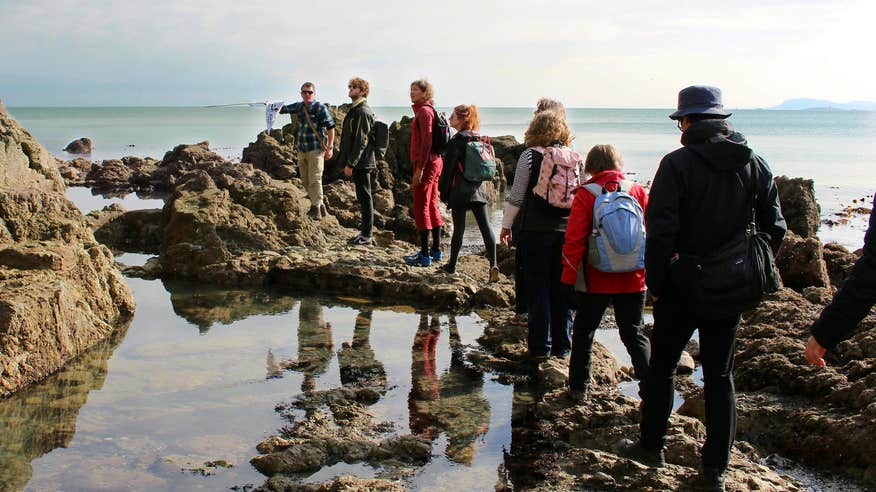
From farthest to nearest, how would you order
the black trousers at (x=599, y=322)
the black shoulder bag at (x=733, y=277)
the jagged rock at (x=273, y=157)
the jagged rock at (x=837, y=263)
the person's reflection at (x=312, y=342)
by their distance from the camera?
the jagged rock at (x=273, y=157) → the jagged rock at (x=837, y=263) → the person's reflection at (x=312, y=342) → the black trousers at (x=599, y=322) → the black shoulder bag at (x=733, y=277)

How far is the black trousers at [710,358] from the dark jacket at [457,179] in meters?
3.99

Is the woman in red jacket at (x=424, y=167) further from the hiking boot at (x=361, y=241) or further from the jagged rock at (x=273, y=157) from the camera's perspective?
the jagged rock at (x=273, y=157)

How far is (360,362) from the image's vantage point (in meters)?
6.70

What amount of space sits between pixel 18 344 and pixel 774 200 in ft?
17.0

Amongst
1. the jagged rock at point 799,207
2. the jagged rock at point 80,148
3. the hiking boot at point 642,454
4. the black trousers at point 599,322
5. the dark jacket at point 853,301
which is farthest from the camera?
the jagged rock at point 80,148

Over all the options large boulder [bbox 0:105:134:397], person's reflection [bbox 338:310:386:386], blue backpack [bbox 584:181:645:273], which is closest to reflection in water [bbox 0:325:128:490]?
large boulder [bbox 0:105:134:397]

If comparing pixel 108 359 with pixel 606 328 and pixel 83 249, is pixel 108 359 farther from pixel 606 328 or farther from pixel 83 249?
pixel 606 328

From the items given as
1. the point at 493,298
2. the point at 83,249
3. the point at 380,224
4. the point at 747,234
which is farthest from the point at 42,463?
the point at 380,224

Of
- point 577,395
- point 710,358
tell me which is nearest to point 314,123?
point 577,395

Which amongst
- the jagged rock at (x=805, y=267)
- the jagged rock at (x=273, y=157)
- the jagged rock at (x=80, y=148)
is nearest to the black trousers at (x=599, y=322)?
the jagged rock at (x=805, y=267)

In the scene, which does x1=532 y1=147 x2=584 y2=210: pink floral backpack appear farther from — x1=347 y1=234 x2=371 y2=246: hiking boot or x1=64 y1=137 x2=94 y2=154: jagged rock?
x1=64 y1=137 x2=94 y2=154: jagged rock

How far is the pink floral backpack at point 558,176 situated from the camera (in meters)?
5.96

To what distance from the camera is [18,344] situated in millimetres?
5977

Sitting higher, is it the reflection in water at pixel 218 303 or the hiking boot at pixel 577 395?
the hiking boot at pixel 577 395
